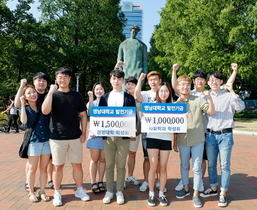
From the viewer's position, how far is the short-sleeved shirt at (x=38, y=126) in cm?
396

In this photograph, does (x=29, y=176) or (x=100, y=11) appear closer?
(x=29, y=176)

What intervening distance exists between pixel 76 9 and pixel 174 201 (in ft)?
90.8

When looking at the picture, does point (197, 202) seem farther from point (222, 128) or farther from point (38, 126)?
point (38, 126)

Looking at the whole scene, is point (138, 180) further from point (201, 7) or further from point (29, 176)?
point (201, 7)

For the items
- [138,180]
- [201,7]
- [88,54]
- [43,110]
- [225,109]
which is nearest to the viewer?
[43,110]

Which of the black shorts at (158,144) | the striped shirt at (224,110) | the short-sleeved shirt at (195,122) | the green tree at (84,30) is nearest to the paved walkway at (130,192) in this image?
the black shorts at (158,144)

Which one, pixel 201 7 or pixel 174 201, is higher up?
pixel 201 7

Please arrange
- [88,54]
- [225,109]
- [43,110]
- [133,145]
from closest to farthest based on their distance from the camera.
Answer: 1. [43,110]
2. [225,109]
3. [133,145]
4. [88,54]

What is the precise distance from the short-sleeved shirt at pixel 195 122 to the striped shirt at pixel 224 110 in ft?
0.73

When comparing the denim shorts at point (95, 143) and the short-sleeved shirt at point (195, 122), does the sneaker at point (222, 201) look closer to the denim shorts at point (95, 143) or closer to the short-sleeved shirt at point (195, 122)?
the short-sleeved shirt at point (195, 122)

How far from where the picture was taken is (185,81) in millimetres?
4043

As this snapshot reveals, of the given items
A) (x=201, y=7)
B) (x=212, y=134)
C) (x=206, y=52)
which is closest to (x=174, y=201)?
(x=212, y=134)

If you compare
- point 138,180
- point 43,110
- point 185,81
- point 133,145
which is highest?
point 185,81

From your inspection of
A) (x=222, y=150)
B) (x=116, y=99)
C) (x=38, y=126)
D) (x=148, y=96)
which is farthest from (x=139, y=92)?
(x=38, y=126)
